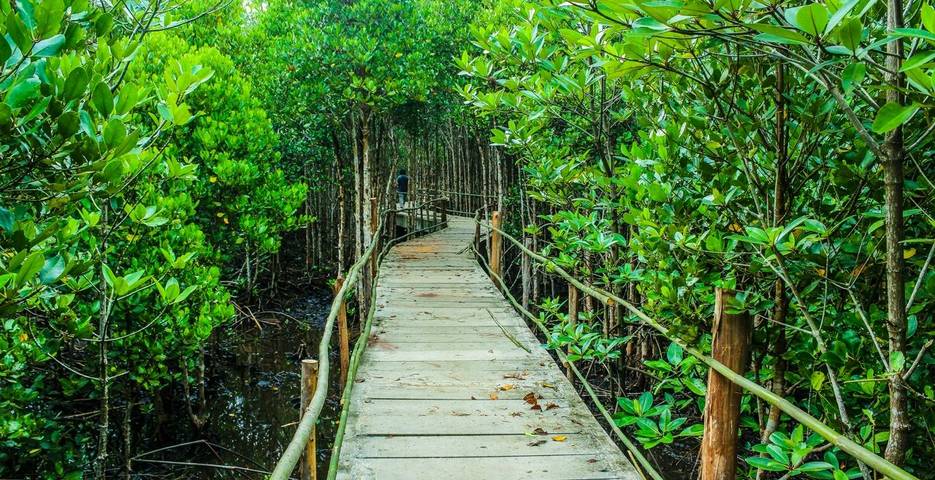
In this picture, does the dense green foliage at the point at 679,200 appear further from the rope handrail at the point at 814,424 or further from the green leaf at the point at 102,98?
the rope handrail at the point at 814,424

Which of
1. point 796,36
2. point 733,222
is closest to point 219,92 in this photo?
point 733,222

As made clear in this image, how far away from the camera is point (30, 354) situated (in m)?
3.57

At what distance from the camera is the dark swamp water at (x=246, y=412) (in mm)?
6203

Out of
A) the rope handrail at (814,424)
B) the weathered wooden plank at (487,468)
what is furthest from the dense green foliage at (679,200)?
the weathered wooden plank at (487,468)

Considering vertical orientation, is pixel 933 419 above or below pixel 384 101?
below

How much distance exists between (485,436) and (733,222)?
1.62 meters

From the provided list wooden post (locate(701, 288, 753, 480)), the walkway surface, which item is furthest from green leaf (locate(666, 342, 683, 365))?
the walkway surface

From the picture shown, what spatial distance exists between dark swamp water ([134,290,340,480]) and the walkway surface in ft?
6.70

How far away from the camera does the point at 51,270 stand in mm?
1590

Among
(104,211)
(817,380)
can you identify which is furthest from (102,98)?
(104,211)

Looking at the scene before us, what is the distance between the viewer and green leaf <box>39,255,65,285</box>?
1.56m

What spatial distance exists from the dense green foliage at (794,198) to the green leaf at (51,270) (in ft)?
5.62

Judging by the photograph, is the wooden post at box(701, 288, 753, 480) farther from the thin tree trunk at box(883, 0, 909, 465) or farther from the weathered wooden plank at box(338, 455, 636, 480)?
the weathered wooden plank at box(338, 455, 636, 480)

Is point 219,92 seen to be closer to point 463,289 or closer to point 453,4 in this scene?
point 463,289
